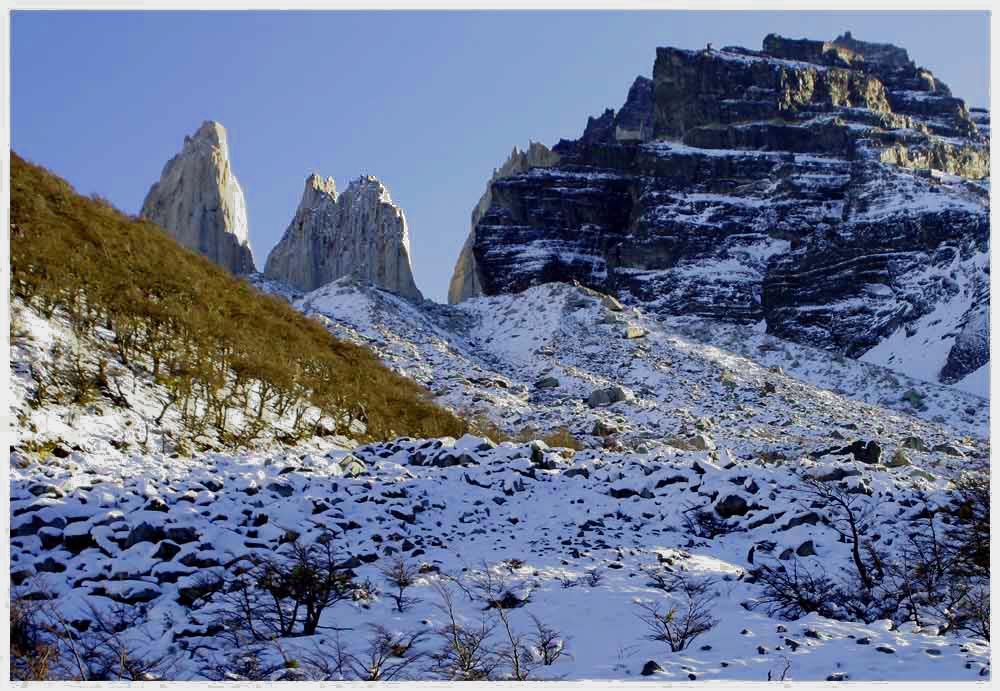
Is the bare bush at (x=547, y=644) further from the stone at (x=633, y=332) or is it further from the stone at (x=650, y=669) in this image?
the stone at (x=633, y=332)

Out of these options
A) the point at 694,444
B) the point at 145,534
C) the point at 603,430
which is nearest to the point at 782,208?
the point at 603,430

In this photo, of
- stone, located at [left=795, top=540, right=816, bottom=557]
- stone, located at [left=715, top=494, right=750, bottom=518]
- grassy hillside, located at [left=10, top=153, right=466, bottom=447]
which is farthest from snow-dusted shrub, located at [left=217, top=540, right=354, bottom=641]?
grassy hillside, located at [left=10, top=153, right=466, bottom=447]

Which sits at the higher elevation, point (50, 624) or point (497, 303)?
point (497, 303)

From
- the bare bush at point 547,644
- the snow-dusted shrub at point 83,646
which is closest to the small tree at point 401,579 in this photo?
the bare bush at point 547,644

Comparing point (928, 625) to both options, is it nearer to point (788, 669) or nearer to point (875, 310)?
point (788, 669)

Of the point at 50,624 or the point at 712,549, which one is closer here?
the point at 50,624

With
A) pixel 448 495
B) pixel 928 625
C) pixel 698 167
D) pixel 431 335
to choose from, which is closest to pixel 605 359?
pixel 431 335

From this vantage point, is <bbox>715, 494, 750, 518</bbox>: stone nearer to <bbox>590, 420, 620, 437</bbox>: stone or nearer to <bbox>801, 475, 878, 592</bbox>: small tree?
<bbox>801, 475, 878, 592</bbox>: small tree

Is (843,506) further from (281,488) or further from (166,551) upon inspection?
(166,551)
